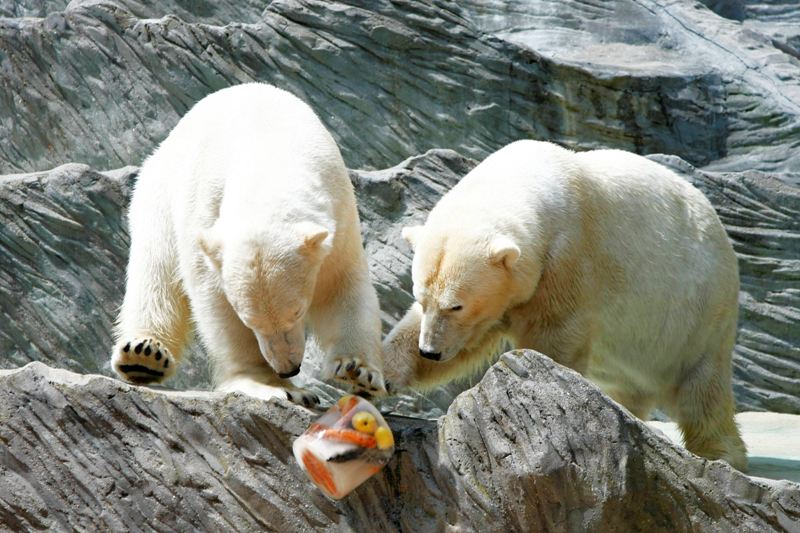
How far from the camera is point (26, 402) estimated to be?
162 inches

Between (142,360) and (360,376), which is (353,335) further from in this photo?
(142,360)

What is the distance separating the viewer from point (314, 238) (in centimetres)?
414

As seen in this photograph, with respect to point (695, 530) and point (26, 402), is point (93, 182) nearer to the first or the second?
point (26, 402)

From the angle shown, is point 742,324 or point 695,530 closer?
point 695,530

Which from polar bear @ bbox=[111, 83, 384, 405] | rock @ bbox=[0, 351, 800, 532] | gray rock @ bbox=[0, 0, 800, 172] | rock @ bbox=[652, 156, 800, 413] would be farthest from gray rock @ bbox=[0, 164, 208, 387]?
rock @ bbox=[652, 156, 800, 413]

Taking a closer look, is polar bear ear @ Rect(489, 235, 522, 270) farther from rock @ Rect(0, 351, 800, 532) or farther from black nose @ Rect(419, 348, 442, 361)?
rock @ Rect(0, 351, 800, 532)

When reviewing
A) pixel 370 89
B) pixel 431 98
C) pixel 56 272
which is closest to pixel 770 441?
pixel 431 98

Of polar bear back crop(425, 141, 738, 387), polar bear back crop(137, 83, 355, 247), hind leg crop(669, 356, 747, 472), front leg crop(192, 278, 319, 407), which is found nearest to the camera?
polar bear back crop(137, 83, 355, 247)

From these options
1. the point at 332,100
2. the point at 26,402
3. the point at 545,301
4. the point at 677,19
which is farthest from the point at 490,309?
the point at 677,19

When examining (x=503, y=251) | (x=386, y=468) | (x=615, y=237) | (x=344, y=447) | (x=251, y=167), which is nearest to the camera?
(x=344, y=447)

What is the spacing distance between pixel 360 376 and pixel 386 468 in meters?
0.42

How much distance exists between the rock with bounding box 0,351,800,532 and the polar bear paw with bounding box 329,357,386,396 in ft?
0.58

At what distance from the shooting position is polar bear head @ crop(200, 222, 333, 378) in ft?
13.6

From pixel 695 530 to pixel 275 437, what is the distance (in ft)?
4.96
